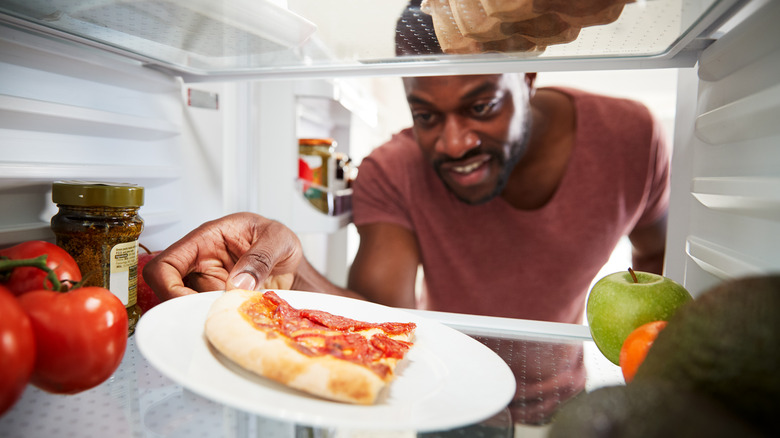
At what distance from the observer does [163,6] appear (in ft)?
2.31

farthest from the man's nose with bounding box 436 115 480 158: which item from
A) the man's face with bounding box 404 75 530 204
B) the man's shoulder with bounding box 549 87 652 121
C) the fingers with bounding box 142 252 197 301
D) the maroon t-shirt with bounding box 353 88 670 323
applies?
the fingers with bounding box 142 252 197 301

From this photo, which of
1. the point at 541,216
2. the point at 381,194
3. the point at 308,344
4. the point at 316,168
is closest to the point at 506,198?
the point at 541,216

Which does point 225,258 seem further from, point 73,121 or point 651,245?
point 651,245

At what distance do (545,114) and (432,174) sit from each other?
51 cm

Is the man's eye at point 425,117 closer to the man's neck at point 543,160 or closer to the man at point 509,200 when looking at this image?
the man at point 509,200

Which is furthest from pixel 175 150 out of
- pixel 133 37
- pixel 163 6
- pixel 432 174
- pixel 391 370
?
pixel 432 174

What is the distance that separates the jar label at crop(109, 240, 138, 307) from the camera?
0.72 meters

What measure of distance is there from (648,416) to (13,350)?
566 millimetres

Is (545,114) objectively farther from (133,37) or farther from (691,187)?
(133,37)

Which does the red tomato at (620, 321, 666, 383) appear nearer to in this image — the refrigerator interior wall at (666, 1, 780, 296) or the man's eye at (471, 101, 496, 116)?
the refrigerator interior wall at (666, 1, 780, 296)

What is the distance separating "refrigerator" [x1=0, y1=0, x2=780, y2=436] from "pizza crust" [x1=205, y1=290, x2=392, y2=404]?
0.06 meters

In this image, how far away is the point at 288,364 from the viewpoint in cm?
51

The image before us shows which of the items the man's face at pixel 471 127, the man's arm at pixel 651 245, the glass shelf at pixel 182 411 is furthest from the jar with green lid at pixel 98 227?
the man's arm at pixel 651 245

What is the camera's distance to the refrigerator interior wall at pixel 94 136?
0.73m
